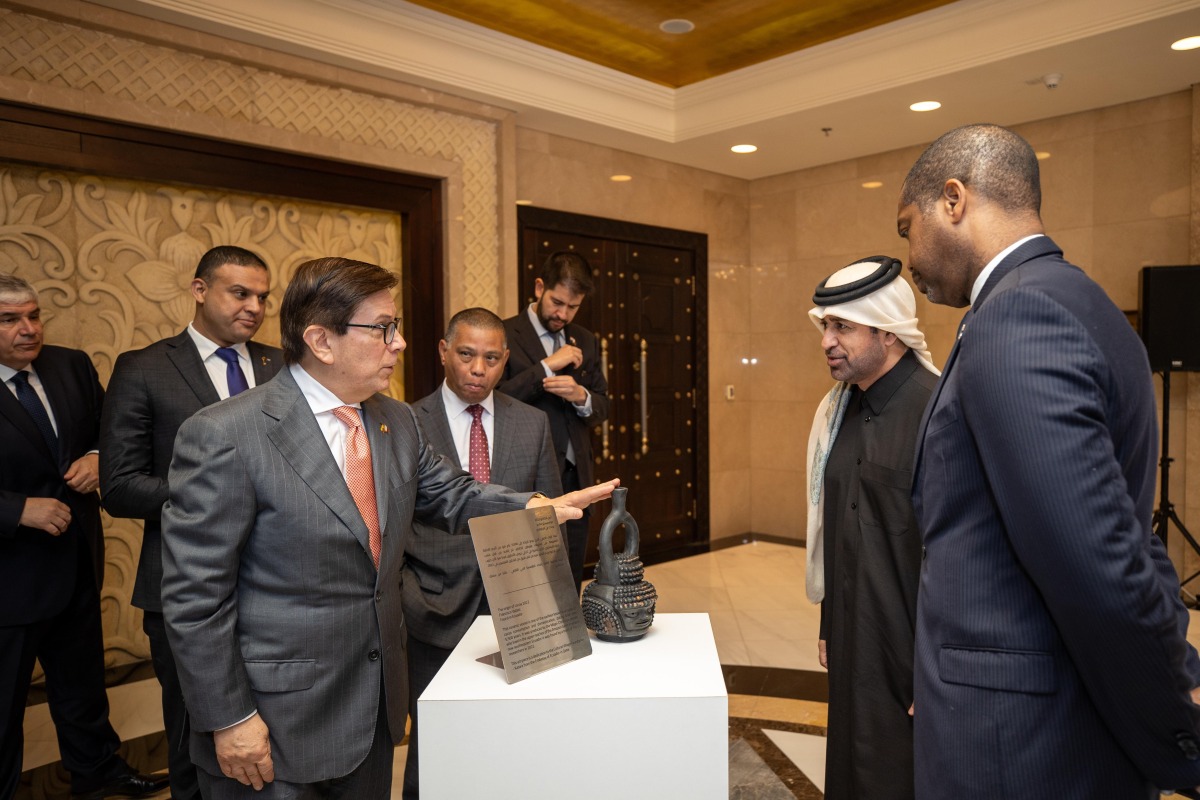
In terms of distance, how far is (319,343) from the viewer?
1.70 metres

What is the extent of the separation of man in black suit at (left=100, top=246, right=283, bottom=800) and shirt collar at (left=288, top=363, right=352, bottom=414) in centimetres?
107

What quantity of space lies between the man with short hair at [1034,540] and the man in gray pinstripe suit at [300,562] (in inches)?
42.6

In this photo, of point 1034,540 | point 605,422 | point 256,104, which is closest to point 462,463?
point 1034,540

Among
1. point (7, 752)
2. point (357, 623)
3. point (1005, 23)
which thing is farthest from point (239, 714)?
point (1005, 23)

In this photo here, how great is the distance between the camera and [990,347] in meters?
1.26

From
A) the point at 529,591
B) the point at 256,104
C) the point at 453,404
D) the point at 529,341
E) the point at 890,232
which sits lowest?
the point at 529,591

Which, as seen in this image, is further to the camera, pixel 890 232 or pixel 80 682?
pixel 890 232

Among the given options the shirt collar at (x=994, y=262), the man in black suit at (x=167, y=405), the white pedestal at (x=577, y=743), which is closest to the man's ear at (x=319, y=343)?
the white pedestal at (x=577, y=743)

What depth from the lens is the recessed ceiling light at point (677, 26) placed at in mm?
4902

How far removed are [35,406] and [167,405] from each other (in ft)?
2.15

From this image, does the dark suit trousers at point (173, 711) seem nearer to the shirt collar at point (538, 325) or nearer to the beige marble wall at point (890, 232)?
the shirt collar at point (538, 325)

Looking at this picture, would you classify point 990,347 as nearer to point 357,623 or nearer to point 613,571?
point 613,571

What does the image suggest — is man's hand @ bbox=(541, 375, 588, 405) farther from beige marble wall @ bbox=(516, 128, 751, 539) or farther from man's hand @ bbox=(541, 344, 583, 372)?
beige marble wall @ bbox=(516, 128, 751, 539)

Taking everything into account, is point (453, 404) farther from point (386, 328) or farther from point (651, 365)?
point (651, 365)
